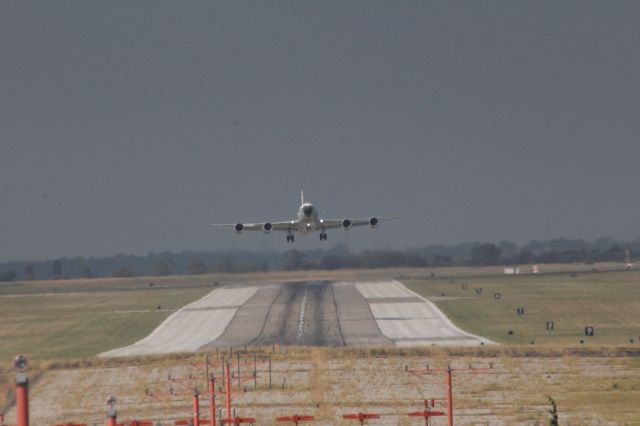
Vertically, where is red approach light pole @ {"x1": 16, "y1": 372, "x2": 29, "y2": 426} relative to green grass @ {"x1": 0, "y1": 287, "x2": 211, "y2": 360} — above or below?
above

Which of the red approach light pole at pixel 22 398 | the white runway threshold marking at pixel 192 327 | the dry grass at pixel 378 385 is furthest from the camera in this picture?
the white runway threshold marking at pixel 192 327

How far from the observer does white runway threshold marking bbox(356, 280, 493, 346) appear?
341 feet

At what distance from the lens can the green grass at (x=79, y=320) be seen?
111 meters

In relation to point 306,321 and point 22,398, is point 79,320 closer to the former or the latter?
point 306,321

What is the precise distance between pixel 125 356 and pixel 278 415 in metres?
31.4

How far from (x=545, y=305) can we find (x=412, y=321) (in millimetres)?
25138

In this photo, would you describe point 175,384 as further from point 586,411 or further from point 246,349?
point 586,411

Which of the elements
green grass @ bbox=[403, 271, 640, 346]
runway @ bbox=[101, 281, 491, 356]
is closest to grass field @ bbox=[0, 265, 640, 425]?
green grass @ bbox=[403, 271, 640, 346]

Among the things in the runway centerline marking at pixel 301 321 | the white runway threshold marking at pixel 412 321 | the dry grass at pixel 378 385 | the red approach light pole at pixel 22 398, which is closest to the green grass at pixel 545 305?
the white runway threshold marking at pixel 412 321

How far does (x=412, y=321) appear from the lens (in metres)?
125

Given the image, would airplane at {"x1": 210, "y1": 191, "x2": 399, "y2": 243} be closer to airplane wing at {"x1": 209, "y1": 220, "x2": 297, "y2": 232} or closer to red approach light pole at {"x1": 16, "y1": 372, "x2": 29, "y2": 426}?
airplane wing at {"x1": 209, "y1": 220, "x2": 297, "y2": 232}

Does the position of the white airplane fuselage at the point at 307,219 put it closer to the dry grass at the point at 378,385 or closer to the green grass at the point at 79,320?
the dry grass at the point at 378,385

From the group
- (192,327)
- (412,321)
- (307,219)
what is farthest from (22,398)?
(192,327)

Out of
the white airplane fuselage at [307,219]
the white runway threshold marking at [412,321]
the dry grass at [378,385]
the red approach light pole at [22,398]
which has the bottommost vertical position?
the dry grass at [378,385]
